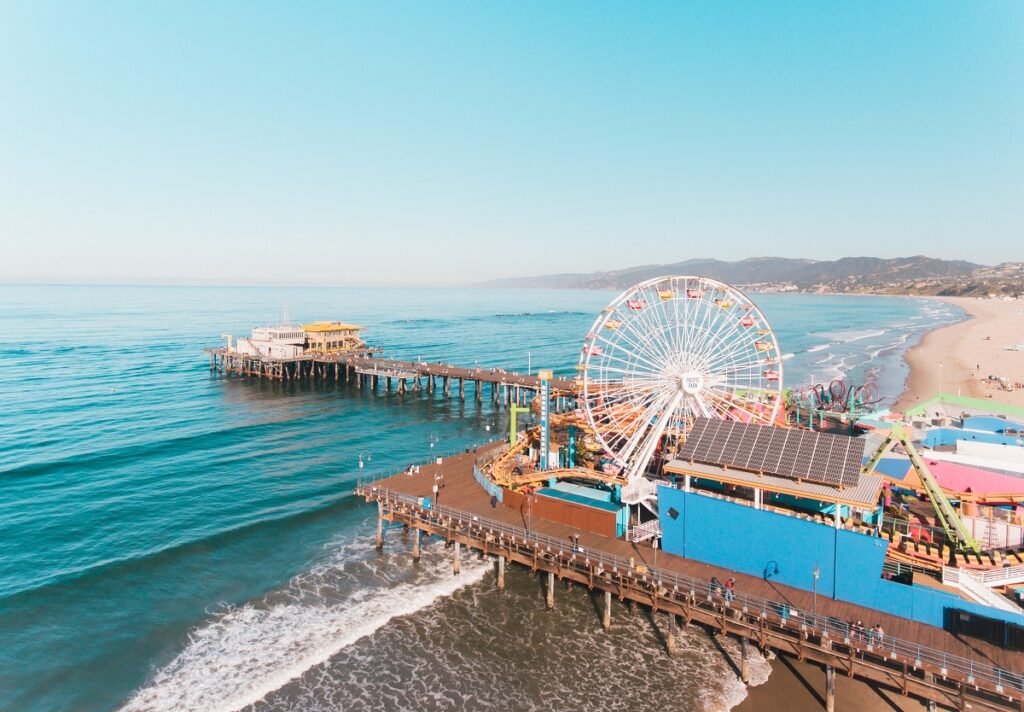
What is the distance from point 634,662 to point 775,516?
9.45 m

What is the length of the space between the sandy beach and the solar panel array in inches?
2015

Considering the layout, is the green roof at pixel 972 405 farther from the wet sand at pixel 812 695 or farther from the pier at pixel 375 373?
the pier at pixel 375 373

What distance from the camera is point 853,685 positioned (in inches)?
980

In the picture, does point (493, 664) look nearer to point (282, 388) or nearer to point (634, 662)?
point (634, 662)

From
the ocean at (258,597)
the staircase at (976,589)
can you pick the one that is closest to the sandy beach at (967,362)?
the staircase at (976,589)

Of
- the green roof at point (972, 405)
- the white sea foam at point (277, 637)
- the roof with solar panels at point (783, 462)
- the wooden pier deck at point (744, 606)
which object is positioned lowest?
the white sea foam at point (277, 637)

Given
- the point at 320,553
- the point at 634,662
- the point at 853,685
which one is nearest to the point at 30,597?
the point at 320,553

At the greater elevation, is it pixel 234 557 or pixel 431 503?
pixel 431 503

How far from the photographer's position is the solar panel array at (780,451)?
2775 cm

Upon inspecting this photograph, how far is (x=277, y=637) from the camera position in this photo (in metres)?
29.2

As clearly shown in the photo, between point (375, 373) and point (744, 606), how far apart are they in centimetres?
7261

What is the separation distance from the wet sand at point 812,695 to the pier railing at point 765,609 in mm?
2567

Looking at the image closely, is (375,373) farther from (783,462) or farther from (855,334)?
(855,334)

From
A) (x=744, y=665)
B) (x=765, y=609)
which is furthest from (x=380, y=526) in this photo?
(x=765, y=609)
